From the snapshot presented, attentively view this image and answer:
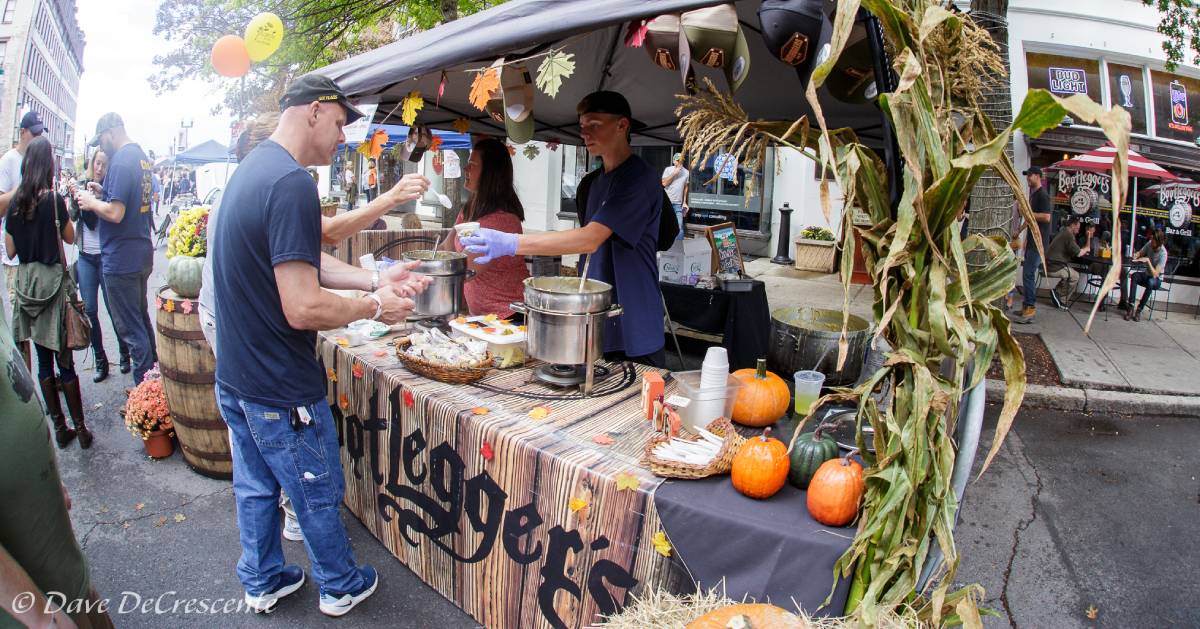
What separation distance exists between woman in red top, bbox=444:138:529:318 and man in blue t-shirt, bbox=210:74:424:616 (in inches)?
50.7

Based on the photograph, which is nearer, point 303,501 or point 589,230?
point 303,501

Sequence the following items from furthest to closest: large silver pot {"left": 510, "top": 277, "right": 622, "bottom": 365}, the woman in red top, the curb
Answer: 1. the curb
2. the woman in red top
3. large silver pot {"left": 510, "top": 277, "right": 622, "bottom": 365}

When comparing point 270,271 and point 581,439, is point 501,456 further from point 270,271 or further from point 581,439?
point 270,271

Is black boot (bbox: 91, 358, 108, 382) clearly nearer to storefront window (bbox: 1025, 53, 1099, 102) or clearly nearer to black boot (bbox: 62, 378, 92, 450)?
black boot (bbox: 62, 378, 92, 450)

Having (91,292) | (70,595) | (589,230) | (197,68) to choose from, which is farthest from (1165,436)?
(197,68)

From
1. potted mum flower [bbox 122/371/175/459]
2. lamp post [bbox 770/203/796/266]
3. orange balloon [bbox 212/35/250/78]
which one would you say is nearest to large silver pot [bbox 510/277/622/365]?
potted mum flower [bbox 122/371/175/459]

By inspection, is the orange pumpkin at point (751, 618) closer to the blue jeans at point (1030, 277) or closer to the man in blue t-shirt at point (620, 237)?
the man in blue t-shirt at point (620, 237)

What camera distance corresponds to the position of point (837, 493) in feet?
6.05

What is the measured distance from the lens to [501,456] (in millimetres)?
2438

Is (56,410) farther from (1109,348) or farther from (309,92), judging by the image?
(1109,348)

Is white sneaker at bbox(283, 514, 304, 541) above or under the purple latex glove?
under

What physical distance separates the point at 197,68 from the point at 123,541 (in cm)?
1219

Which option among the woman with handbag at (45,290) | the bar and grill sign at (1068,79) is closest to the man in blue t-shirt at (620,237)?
the woman with handbag at (45,290)

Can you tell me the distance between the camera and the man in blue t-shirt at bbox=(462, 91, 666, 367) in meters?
3.10
